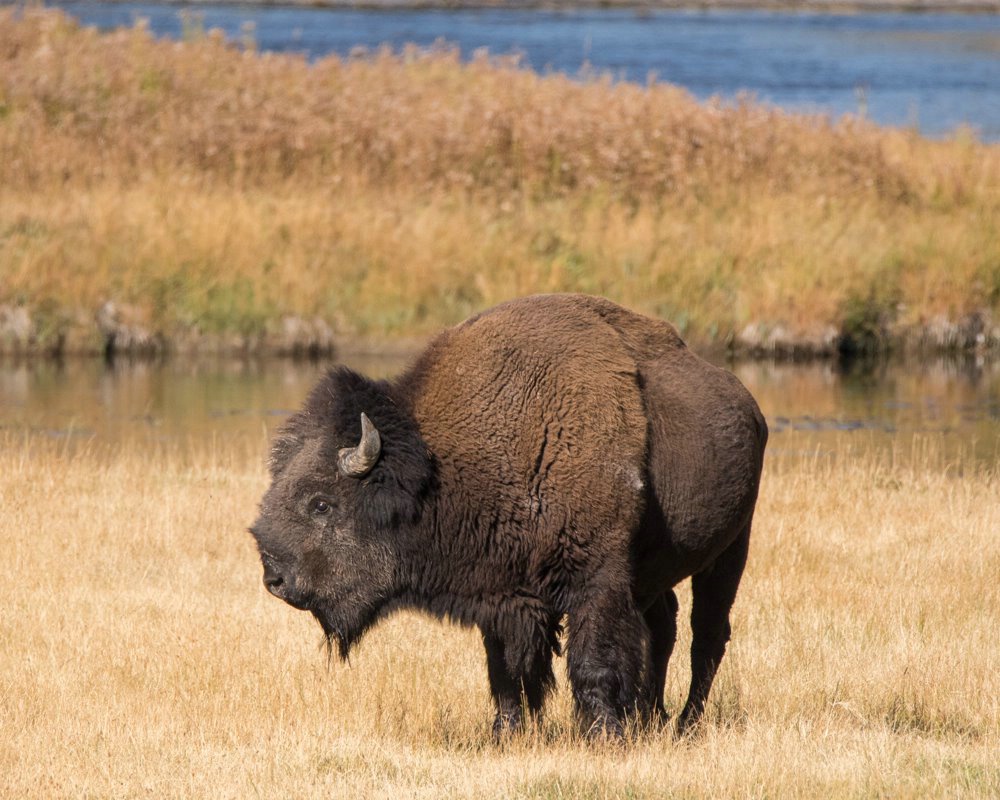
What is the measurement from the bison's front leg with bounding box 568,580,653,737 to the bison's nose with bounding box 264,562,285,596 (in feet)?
3.59

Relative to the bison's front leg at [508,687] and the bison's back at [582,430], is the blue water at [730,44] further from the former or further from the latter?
the bison's front leg at [508,687]

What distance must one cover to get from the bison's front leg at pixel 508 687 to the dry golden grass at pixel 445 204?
12.9 metres

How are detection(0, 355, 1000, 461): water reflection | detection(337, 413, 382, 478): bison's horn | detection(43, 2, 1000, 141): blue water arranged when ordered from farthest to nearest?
detection(43, 2, 1000, 141): blue water, detection(0, 355, 1000, 461): water reflection, detection(337, 413, 382, 478): bison's horn

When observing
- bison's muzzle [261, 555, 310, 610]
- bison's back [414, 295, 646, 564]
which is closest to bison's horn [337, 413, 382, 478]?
bison's back [414, 295, 646, 564]

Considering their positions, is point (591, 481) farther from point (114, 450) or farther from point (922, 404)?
point (922, 404)

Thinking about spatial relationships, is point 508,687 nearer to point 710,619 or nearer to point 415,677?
point 415,677

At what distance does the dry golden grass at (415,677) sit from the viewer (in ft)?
18.9

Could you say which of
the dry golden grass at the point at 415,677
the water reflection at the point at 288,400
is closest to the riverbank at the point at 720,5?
the water reflection at the point at 288,400

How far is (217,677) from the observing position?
7.14 metres

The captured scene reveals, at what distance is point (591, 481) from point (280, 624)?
2.84 metres

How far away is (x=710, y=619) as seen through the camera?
6688 mm

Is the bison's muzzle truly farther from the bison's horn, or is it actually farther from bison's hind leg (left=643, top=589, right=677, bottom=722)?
bison's hind leg (left=643, top=589, right=677, bottom=722)

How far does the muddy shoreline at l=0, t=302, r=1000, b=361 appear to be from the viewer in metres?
19.0

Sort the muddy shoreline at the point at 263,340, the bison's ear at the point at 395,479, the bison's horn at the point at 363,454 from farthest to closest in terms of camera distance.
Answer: the muddy shoreline at the point at 263,340 < the bison's ear at the point at 395,479 < the bison's horn at the point at 363,454
